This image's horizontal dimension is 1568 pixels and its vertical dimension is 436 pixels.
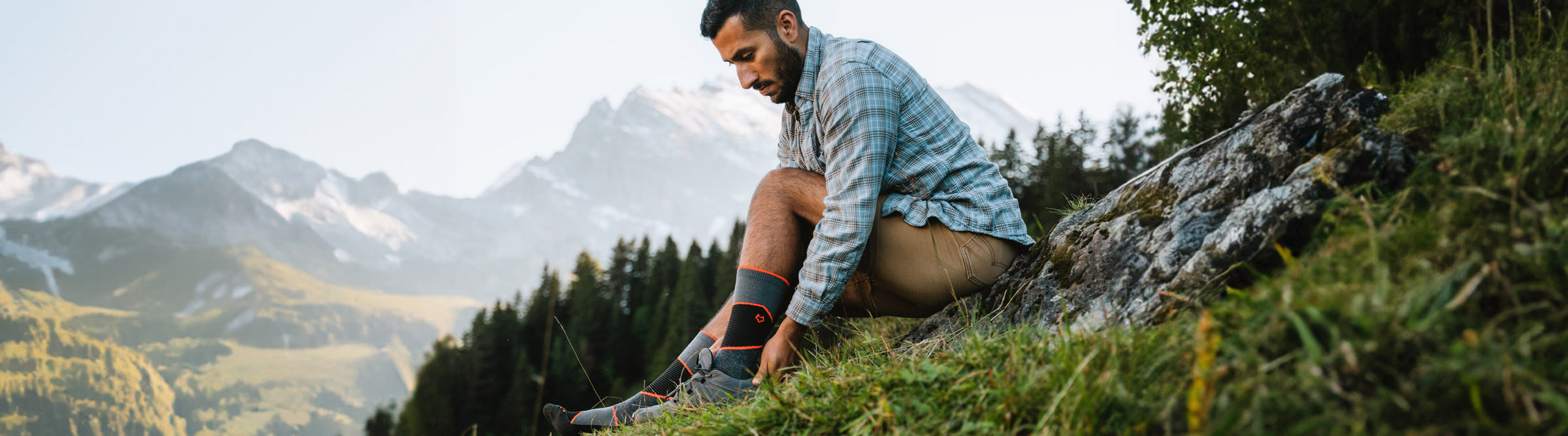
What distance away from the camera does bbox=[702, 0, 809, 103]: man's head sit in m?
3.10

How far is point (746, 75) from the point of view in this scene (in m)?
3.19

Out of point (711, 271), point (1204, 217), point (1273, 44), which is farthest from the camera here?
point (711, 271)

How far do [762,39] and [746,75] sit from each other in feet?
0.58

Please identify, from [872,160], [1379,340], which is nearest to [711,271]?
[872,160]

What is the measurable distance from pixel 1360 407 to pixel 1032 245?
211 cm

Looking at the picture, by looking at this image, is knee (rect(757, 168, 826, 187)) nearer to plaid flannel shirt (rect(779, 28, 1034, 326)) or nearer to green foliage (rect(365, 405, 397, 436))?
plaid flannel shirt (rect(779, 28, 1034, 326))

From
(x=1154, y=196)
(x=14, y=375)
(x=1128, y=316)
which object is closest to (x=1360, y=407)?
(x=1128, y=316)

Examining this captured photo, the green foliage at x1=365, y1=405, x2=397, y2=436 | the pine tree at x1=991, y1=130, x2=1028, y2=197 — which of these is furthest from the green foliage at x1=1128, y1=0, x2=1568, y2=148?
the green foliage at x1=365, y1=405, x2=397, y2=436

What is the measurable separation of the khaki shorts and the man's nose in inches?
29.6

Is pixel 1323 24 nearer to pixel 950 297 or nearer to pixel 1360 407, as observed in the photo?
pixel 950 297

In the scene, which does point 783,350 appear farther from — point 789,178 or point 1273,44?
point 1273,44

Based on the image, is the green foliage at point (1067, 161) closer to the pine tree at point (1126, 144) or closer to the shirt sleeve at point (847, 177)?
the pine tree at point (1126, 144)

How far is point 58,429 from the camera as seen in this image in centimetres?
15700

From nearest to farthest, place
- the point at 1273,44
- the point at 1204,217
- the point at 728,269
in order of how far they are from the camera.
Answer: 1. the point at 1204,217
2. the point at 1273,44
3. the point at 728,269
